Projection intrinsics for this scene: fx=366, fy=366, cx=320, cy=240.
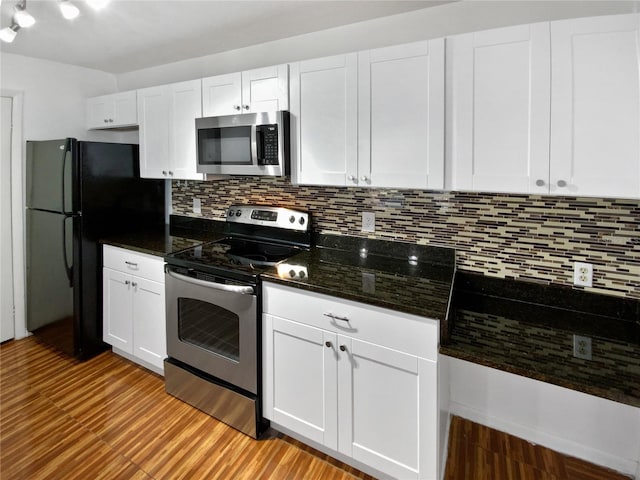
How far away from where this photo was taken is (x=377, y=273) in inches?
76.1

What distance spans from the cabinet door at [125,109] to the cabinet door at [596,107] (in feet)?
9.00

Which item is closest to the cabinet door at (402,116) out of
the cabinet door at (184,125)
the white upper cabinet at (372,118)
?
the white upper cabinet at (372,118)

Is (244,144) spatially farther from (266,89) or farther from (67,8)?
(67,8)

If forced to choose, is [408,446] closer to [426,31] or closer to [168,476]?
[168,476]

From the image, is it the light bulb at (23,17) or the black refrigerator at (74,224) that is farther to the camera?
the black refrigerator at (74,224)

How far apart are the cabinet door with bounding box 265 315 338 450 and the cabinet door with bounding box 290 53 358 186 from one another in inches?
32.7

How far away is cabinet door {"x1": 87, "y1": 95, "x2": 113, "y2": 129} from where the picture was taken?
3.05m

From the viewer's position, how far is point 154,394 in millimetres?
2398

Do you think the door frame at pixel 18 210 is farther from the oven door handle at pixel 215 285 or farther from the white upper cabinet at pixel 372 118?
the white upper cabinet at pixel 372 118

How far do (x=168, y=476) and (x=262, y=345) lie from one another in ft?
2.44

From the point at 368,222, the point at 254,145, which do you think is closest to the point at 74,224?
the point at 254,145

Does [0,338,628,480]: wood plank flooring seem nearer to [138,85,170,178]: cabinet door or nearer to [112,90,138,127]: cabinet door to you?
[138,85,170,178]: cabinet door

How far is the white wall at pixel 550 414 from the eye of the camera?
1769 millimetres

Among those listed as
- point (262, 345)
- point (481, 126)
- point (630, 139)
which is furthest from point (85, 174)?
point (630, 139)
